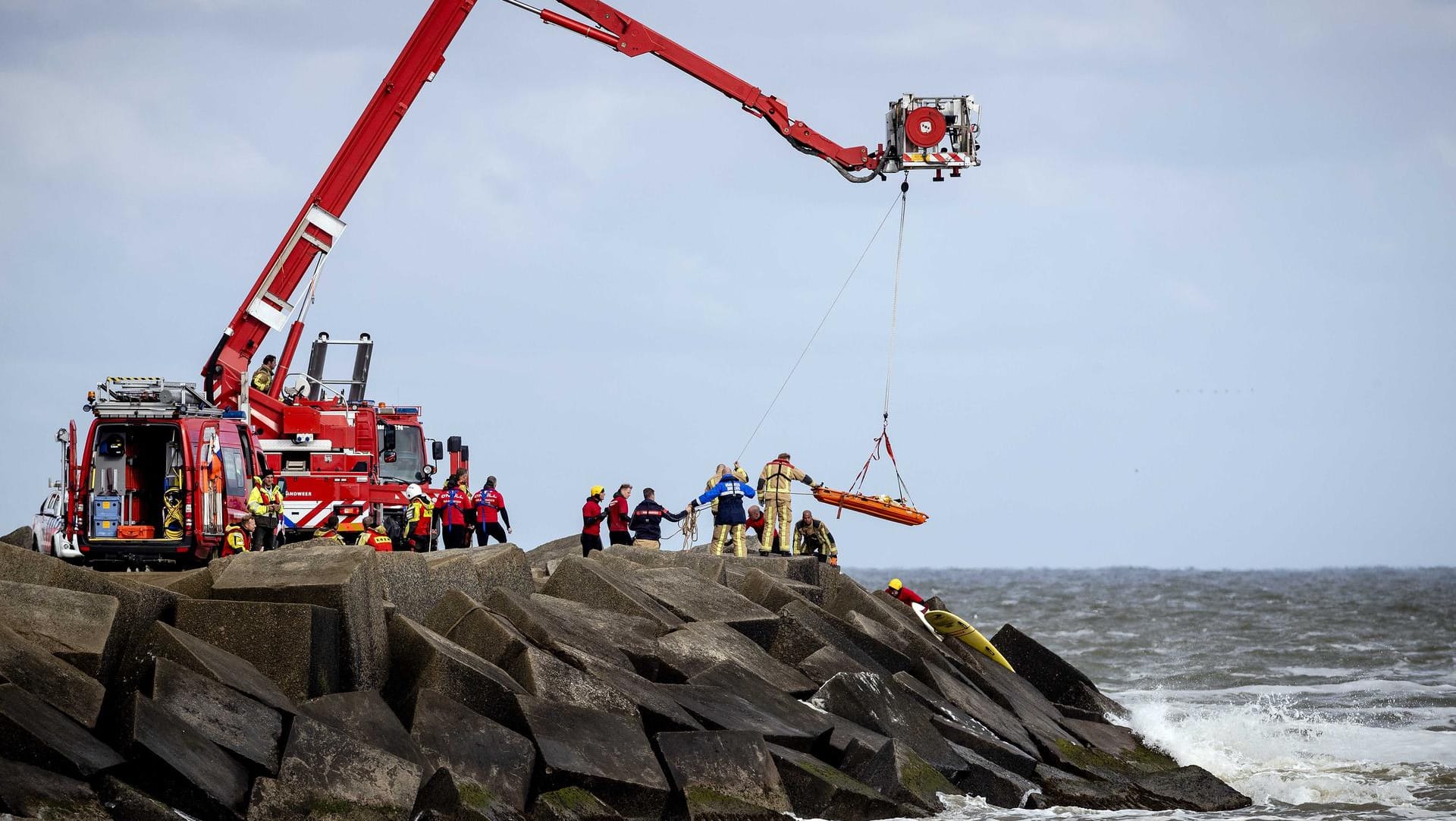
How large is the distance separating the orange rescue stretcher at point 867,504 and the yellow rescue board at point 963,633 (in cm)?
302

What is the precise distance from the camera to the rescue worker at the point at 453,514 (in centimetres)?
2258

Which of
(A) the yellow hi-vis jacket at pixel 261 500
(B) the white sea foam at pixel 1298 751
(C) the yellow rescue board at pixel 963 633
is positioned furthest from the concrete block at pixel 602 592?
(B) the white sea foam at pixel 1298 751

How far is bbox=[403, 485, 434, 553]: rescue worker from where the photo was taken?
68.8 ft

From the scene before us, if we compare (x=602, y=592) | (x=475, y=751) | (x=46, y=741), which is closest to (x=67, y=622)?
(x=46, y=741)

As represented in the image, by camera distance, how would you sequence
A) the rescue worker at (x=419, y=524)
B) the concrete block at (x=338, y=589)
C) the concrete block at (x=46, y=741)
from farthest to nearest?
1. the rescue worker at (x=419, y=524)
2. the concrete block at (x=338, y=589)
3. the concrete block at (x=46, y=741)

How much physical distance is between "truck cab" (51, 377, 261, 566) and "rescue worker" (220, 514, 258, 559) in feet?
1.53

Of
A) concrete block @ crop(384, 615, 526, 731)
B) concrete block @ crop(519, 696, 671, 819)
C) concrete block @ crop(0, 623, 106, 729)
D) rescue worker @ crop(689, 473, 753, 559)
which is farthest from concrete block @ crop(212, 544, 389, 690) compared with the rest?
rescue worker @ crop(689, 473, 753, 559)

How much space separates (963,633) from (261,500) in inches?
337

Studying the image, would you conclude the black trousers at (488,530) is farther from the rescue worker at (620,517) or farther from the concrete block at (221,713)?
the concrete block at (221,713)

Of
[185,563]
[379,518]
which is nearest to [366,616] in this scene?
[185,563]

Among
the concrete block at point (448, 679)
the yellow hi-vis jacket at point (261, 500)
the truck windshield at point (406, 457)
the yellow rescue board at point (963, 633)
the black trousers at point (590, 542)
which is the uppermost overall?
the truck windshield at point (406, 457)

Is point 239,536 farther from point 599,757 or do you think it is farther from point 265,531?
point 599,757

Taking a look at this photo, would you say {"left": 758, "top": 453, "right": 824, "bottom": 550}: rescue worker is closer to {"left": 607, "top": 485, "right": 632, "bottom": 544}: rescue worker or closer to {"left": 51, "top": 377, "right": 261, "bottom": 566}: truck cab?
{"left": 607, "top": 485, "right": 632, "bottom": 544}: rescue worker

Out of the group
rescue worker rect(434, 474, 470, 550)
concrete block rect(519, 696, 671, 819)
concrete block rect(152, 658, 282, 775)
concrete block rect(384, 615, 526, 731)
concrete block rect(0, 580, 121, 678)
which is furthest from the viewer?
rescue worker rect(434, 474, 470, 550)
